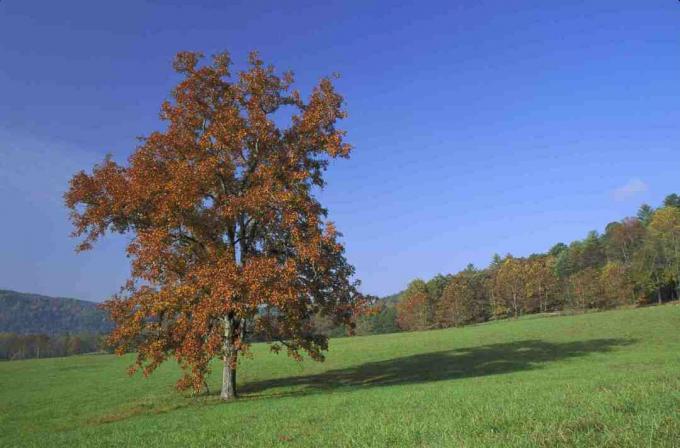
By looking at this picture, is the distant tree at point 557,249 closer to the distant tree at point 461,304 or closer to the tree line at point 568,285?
the tree line at point 568,285

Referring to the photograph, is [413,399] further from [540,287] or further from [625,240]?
[625,240]

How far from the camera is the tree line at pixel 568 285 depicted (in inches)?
4286

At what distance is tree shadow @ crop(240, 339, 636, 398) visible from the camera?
3041cm

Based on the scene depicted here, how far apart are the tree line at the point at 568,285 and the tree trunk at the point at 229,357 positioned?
243 feet

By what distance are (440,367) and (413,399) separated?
73.3 feet

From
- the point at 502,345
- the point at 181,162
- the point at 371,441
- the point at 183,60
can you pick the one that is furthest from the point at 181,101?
the point at 502,345

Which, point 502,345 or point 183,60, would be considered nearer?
point 183,60

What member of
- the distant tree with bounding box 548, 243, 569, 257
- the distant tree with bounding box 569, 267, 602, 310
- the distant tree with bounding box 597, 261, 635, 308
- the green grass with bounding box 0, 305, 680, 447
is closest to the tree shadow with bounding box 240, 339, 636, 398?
the green grass with bounding box 0, 305, 680, 447

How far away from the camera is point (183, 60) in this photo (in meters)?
26.7

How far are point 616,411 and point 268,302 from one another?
50.5 ft

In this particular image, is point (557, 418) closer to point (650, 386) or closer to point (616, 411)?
point (616, 411)

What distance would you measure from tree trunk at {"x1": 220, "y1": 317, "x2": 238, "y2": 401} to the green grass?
3.04ft

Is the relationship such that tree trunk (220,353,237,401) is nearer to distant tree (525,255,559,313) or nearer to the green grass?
the green grass

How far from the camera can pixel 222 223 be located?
81.5 feet
